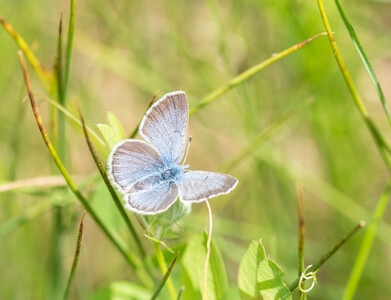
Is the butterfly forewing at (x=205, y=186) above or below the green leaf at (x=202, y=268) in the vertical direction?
above

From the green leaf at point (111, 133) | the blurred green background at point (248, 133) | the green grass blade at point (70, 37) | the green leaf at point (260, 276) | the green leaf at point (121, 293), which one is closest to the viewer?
the green leaf at point (260, 276)

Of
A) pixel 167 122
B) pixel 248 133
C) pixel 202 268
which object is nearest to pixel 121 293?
pixel 202 268

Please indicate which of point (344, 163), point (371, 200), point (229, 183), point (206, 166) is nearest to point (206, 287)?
point (229, 183)

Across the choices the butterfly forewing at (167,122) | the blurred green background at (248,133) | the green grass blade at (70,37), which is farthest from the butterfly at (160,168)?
the blurred green background at (248,133)

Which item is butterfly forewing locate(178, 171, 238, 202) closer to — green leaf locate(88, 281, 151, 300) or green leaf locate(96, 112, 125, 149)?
green leaf locate(96, 112, 125, 149)

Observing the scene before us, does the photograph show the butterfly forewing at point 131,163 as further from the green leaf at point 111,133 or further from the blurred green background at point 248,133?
the blurred green background at point 248,133

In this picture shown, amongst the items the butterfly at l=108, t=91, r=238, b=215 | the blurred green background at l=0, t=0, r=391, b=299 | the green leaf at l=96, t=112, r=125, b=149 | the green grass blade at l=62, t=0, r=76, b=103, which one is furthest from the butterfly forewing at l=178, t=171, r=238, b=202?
the blurred green background at l=0, t=0, r=391, b=299

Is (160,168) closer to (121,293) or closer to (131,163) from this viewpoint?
(131,163)
